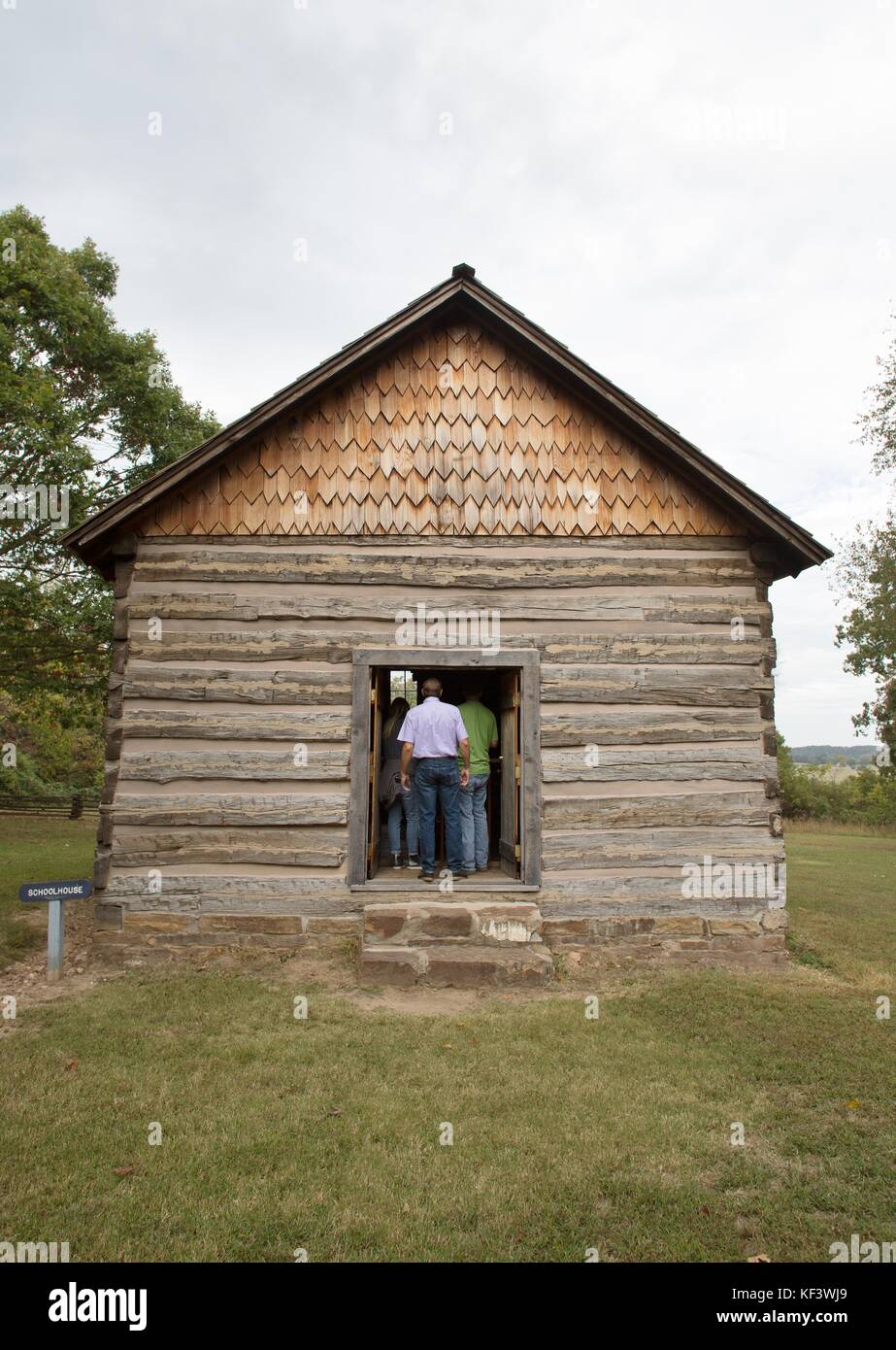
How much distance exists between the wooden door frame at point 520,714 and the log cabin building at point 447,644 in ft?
0.10

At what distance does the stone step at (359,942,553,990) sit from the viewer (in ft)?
23.0

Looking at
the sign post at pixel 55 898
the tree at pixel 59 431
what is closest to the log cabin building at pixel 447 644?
the sign post at pixel 55 898

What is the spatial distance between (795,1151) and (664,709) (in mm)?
4635

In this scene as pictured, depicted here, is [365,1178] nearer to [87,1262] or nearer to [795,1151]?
[87,1262]

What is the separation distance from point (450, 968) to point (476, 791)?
7.45ft

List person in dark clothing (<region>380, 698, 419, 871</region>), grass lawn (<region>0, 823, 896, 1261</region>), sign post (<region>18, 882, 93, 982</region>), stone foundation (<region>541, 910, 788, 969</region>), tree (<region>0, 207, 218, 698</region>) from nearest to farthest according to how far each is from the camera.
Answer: grass lawn (<region>0, 823, 896, 1261</region>)
sign post (<region>18, 882, 93, 982</region>)
stone foundation (<region>541, 910, 788, 969</region>)
person in dark clothing (<region>380, 698, 419, 871</region>)
tree (<region>0, 207, 218, 698</region>)

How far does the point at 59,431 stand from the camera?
14.4 m

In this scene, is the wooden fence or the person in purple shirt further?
the wooden fence

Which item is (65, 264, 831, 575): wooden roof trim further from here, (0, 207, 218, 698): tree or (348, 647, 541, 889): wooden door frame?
(0, 207, 218, 698): tree

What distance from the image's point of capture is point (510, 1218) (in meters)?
3.54

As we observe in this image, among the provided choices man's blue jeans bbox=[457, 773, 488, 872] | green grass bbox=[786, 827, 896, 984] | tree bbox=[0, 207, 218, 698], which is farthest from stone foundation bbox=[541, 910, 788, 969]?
tree bbox=[0, 207, 218, 698]

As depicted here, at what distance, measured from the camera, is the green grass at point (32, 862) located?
8.88 meters

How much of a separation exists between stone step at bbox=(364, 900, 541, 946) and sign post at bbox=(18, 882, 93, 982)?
8.97 feet
